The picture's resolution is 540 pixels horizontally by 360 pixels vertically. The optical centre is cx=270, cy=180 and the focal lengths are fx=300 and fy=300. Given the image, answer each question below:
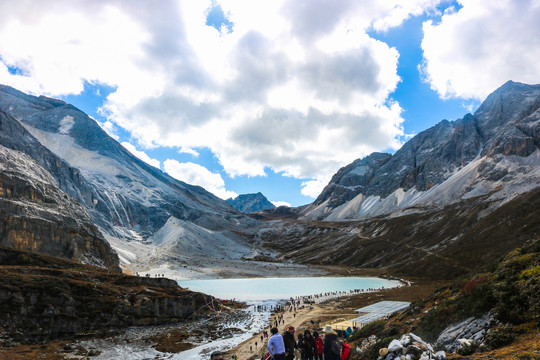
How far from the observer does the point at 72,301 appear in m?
38.2

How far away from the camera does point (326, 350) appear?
1070 centimetres

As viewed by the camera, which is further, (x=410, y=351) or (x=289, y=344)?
(x=289, y=344)

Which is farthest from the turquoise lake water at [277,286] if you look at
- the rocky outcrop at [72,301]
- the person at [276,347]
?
the person at [276,347]

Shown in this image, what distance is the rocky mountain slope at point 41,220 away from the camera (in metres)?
69.6

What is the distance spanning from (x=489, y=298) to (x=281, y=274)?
395 feet

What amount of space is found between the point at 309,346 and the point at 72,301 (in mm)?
38162

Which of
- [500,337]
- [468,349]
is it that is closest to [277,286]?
[468,349]

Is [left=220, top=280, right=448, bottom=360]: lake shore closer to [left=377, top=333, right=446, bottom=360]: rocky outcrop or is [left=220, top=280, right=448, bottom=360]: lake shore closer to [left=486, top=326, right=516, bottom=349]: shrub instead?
[left=377, top=333, right=446, bottom=360]: rocky outcrop

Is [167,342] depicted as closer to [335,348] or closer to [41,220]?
[335,348]

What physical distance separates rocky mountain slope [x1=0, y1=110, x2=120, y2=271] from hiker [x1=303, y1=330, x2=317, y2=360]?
80792mm

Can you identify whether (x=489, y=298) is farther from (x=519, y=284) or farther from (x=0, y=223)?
(x=0, y=223)

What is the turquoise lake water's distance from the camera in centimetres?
8394

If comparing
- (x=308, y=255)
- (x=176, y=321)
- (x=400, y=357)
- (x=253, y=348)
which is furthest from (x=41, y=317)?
(x=308, y=255)

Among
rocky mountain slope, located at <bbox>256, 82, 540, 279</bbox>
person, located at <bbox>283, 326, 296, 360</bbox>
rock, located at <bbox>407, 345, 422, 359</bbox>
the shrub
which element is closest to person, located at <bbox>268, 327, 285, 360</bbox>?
person, located at <bbox>283, 326, 296, 360</bbox>
